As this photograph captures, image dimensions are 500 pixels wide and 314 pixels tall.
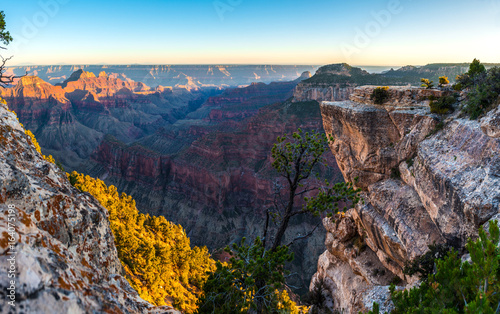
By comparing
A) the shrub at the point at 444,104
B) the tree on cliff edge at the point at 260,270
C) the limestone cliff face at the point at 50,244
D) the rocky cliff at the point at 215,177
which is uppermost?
the shrub at the point at 444,104

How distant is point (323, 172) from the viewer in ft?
230

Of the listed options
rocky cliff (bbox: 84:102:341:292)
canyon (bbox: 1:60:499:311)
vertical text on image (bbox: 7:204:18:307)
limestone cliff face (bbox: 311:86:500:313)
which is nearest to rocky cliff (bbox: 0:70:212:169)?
canyon (bbox: 1:60:499:311)

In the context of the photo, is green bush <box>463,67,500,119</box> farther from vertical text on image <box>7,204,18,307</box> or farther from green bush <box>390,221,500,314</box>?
vertical text on image <box>7,204,18,307</box>

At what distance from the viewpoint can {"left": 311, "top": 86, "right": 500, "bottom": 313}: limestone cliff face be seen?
12.2m

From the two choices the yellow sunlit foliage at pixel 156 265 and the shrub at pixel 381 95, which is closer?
the yellow sunlit foliage at pixel 156 265

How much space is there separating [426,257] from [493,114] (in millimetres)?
8594

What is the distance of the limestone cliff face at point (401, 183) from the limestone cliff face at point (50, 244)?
13.3m

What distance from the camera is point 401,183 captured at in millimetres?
19141

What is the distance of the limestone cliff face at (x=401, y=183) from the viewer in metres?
12.2

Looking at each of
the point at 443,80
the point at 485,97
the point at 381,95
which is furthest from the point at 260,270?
the point at 443,80

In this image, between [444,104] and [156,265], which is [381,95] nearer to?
[444,104]

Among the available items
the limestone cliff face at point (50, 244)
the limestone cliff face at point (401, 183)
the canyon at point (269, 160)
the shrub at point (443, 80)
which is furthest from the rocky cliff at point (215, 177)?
the limestone cliff face at point (50, 244)

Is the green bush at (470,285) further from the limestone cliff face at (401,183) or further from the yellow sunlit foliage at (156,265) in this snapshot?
the yellow sunlit foliage at (156,265)

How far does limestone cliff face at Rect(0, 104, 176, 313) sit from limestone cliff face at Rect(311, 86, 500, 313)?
13.3 m
